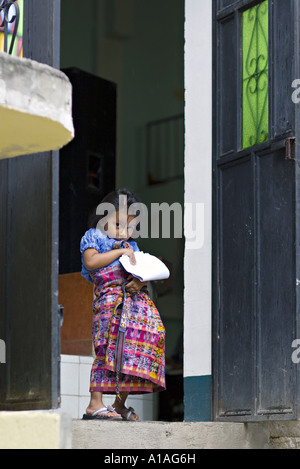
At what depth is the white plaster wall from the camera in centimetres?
662

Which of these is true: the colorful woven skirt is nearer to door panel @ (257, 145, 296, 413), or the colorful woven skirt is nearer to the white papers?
the white papers

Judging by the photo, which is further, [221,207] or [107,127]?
[107,127]

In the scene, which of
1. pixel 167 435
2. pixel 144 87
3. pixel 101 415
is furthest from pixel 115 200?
pixel 144 87

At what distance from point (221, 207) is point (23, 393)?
207 cm

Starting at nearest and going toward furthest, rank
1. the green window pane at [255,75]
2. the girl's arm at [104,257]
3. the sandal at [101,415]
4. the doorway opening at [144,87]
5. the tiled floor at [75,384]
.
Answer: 1. the sandal at [101,415]
2. the girl's arm at [104,257]
3. the green window pane at [255,75]
4. the tiled floor at [75,384]
5. the doorway opening at [144,87]

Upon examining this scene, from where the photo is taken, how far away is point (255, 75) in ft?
21.2

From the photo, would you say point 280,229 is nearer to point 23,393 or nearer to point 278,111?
point 278,111

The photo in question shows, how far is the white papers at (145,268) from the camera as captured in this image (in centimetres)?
581

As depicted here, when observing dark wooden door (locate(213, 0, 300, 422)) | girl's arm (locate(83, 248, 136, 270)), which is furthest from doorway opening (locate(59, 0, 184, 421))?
girl's arm (locate(83, 248, 136, 270))

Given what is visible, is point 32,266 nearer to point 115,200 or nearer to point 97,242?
point 97,242

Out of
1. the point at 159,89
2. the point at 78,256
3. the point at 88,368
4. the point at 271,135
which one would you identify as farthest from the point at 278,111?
the point at 159,89

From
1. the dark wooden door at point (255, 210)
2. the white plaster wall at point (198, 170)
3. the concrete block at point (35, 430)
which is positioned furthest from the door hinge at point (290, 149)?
the concrete block at point (35, 430)

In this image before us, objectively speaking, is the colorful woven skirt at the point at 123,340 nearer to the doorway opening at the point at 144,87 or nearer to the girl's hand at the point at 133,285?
the girl's hand at the point at 133,285

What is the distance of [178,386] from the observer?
981cm
